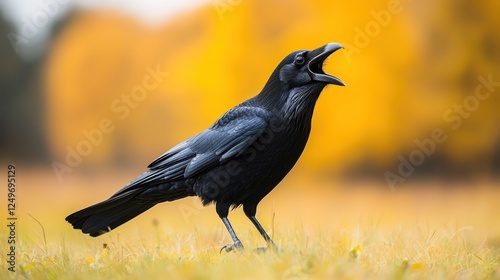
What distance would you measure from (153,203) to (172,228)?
61 cm

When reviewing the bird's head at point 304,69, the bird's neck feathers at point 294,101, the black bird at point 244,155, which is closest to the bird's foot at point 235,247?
the black bird at point 244,155

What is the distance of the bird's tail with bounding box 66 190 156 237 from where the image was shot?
474 centimetres

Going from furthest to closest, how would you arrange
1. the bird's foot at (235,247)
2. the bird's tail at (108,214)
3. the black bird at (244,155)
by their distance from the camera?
the bird's tail at (108,214)
the black bird at (244,155)
the bird's foot at (235,247)

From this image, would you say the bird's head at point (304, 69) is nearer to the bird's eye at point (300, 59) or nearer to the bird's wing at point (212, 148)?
the bird's eye at point (300, 59)

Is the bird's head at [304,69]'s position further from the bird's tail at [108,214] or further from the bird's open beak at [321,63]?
the bird's tail at [108,214]

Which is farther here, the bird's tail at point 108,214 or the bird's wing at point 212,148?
the bird's tail at point 108,214

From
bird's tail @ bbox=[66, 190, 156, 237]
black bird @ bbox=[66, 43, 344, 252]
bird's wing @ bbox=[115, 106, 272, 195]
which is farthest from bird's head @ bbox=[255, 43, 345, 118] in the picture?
bird's tail @ bbox=[66, 190, 156, 237]

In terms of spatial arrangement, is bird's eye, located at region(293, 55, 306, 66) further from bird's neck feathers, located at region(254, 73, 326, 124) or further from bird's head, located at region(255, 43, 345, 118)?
bird's neck feathers, located at region(254, 73, 326, 124)

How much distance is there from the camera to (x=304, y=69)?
4.50 meters

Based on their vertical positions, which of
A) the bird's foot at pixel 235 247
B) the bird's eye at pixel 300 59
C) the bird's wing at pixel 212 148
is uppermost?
the bird's eye at pixel 300 59

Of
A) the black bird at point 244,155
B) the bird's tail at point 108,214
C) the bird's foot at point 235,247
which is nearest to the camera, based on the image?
the bird's foot at point 235,247

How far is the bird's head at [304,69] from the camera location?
443 centimetres

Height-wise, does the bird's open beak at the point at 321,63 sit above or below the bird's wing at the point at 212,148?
above

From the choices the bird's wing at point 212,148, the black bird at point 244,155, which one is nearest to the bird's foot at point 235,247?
the black bird at point 244,155
